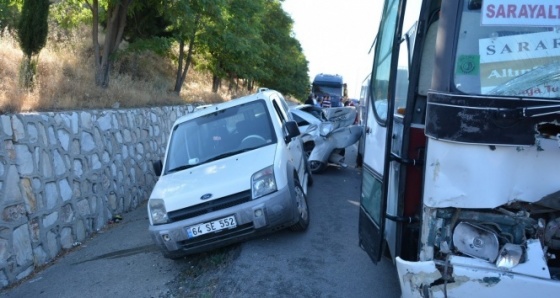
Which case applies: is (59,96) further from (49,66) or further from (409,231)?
(409,231)

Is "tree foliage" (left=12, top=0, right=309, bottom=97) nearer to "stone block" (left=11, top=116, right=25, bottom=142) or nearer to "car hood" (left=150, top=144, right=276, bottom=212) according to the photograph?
"stone block" (left=11, top=116, right=25, bottom=142)

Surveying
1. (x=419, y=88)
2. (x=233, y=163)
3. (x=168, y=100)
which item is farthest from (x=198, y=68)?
(x=419, y=88)

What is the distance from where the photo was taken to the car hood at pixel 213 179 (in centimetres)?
563

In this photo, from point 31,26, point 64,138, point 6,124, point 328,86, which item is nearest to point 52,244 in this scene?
point 64,138

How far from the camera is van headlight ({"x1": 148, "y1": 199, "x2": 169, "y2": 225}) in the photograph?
577cm

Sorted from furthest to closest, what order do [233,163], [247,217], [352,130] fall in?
[352,130]
[233,163]
[247,217]

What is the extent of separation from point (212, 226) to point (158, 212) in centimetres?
74

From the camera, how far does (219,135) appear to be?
681 cm

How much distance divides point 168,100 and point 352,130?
633 cm

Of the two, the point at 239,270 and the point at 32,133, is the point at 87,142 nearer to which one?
the point at 32,133

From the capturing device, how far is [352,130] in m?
11.3

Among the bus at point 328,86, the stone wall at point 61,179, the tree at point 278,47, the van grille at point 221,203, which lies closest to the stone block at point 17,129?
the stone wall at point 61,179

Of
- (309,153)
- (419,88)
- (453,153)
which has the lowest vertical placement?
(309,153)

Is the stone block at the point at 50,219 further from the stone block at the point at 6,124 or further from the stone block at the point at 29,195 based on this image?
the stone block at the point at 6,124
